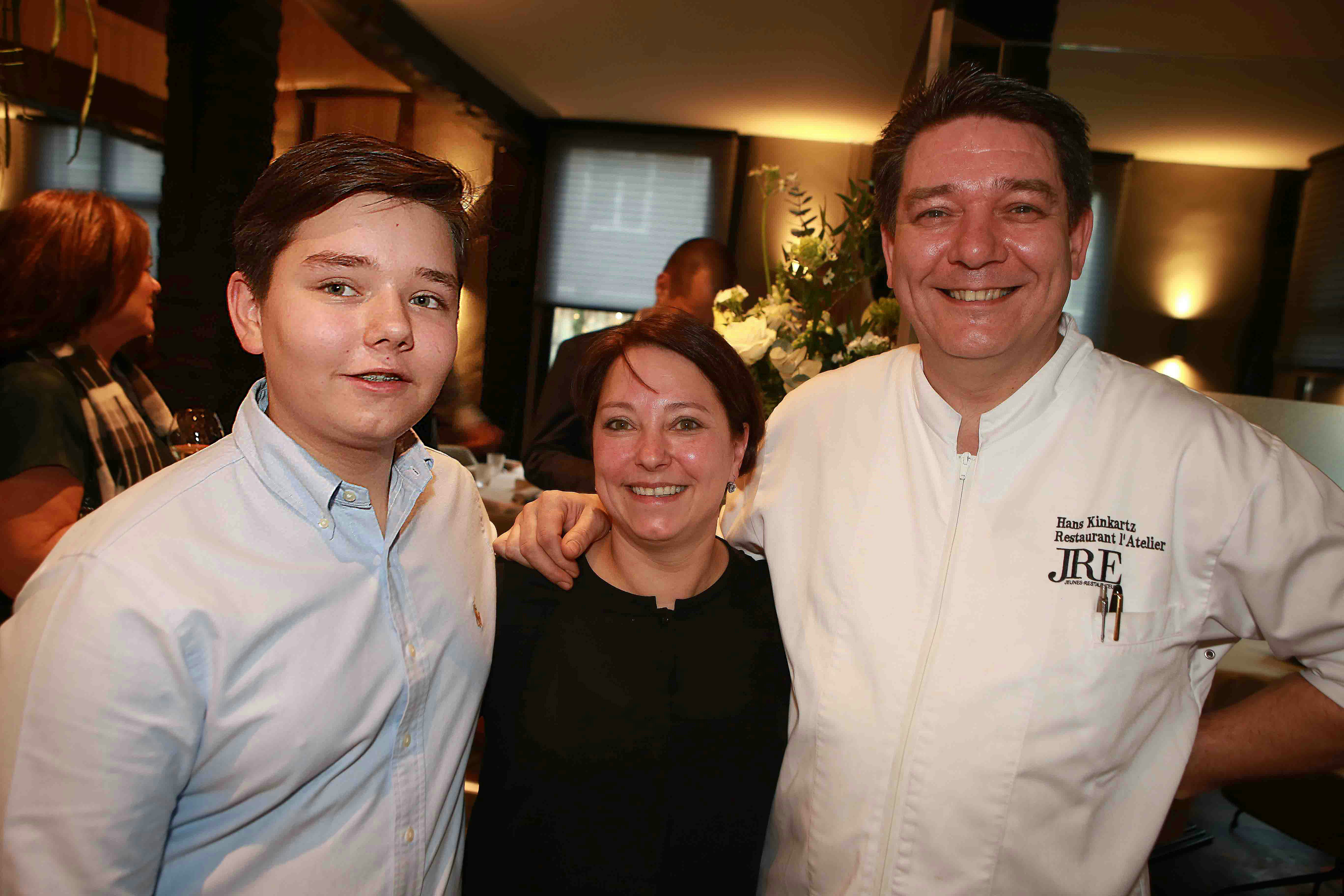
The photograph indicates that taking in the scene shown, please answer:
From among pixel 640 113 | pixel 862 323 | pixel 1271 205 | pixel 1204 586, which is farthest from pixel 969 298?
pixel 640 113

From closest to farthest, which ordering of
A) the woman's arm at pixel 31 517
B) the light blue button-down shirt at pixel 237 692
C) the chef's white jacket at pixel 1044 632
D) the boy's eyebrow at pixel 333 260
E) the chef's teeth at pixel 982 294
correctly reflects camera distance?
the light blue button-down shirt at pixel 237 692
the boy's eyebrow at pixel 333 260
the chef's white jacket at pixel 1044 632
the chef's teeth at pixel 982 294
the woman's arm at pixel 31 517

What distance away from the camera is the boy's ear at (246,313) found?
1.06m

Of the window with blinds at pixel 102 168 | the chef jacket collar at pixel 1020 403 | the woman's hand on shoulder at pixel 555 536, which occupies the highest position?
the window with blinds at pixel 102 168

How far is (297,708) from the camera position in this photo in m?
0.95

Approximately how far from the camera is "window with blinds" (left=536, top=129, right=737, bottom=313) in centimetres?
681

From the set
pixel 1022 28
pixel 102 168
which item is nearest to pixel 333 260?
pixel 102 168

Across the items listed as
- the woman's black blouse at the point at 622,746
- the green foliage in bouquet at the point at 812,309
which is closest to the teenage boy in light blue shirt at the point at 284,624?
the woman's black blouse at the point at 622,746

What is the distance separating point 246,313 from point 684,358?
75 cm

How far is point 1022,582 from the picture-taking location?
133 centimetres

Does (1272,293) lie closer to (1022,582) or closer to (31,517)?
(1022,582)

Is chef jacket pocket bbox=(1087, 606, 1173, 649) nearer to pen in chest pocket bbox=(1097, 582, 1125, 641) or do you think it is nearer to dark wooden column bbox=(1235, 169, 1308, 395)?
pen in chest pocket bbox=(1097, 582, 1125, 641)

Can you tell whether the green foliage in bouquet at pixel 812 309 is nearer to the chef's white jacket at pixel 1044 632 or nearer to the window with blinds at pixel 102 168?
the chef's white jacket at pixel 1044 632

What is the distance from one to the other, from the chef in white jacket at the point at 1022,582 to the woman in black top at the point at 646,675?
8 centimetres

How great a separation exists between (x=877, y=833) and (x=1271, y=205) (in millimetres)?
2731
